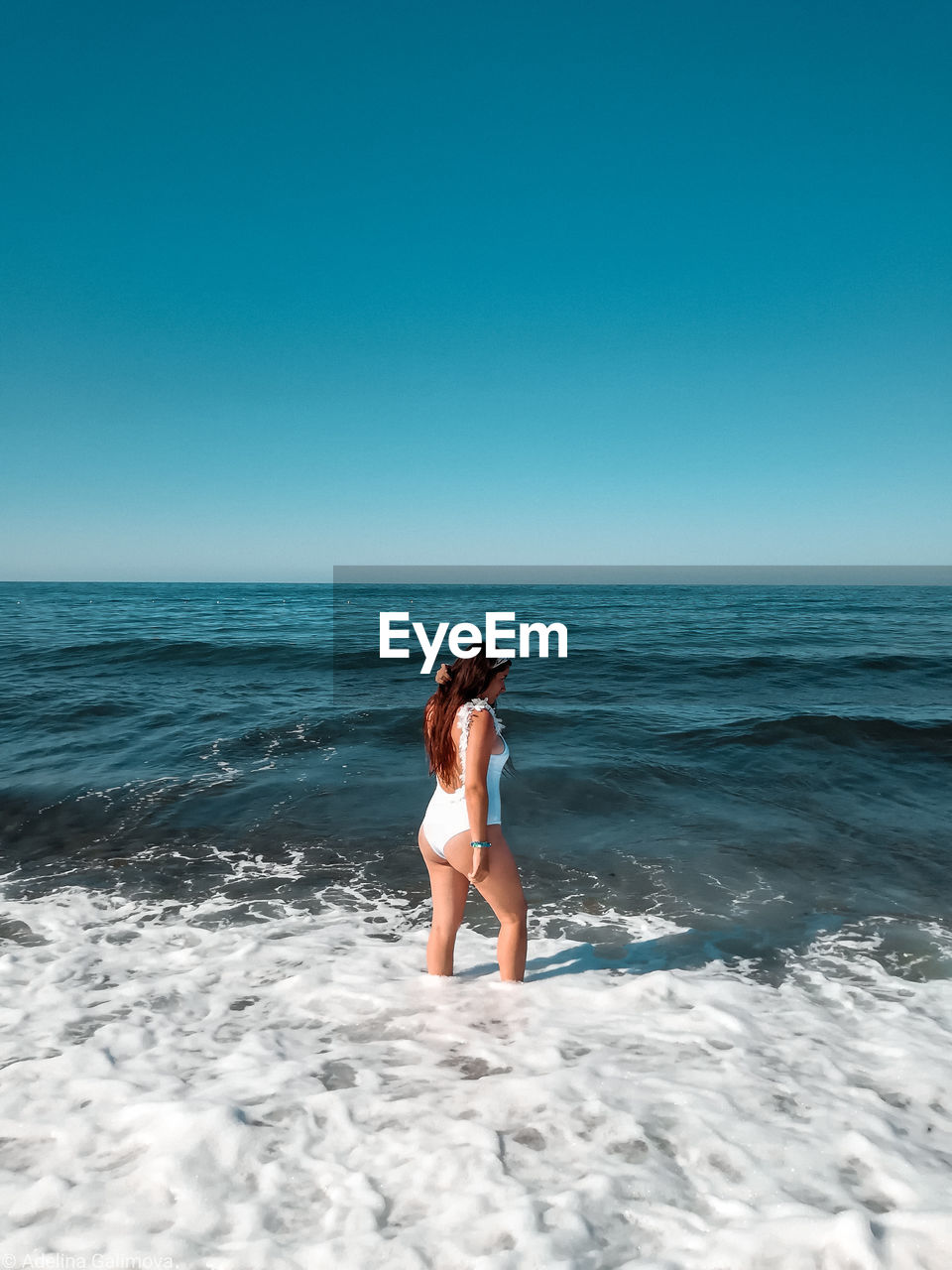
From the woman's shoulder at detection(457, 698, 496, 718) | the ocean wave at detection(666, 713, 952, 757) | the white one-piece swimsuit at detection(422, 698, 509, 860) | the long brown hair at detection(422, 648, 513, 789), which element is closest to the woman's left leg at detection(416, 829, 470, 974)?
the white one-piece swimsuit at detection(422, 698, 509, 860)

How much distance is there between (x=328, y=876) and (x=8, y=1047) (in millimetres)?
3209

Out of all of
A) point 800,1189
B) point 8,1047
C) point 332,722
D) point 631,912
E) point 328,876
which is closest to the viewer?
point 800,1189

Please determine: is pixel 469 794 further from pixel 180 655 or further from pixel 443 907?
pixel 180 655

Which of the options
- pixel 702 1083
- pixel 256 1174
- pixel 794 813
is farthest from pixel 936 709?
pixel 256 1174

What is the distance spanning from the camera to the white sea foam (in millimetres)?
2676

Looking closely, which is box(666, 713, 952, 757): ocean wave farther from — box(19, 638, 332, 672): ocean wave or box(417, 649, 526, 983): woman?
box(19, 638, 332, 672): ocean wave

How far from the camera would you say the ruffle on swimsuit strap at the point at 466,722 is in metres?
4.17

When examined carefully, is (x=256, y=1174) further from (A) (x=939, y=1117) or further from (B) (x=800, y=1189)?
(A) (x=939, y=1117)

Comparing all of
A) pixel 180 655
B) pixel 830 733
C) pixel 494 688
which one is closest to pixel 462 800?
pixel 494 688

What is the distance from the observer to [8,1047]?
3916 millimetres

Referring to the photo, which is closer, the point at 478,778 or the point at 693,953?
the point at 478,778

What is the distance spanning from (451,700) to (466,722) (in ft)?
0.59

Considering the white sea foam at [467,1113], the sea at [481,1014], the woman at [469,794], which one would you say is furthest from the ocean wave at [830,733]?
the woman at [469,794]

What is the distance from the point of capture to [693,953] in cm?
536
